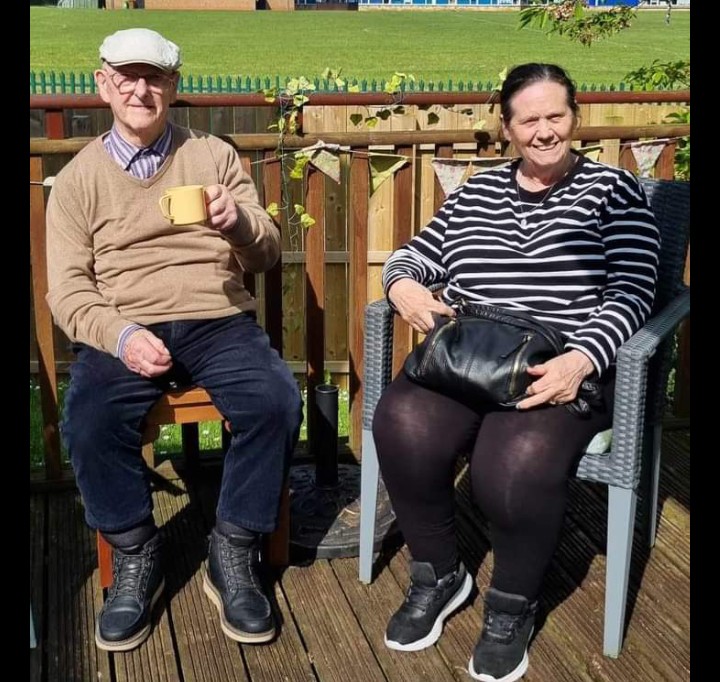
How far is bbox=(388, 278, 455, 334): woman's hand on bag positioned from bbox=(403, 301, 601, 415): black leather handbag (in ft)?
0.23

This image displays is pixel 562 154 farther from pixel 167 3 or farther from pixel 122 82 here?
pixel 167 3

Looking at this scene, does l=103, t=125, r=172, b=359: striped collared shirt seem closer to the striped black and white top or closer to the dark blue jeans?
the dark blue jeans

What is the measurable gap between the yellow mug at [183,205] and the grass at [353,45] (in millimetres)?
19220

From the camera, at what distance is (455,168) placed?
3.12 metres

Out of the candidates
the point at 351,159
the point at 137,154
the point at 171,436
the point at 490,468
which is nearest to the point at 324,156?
the point at 351,159

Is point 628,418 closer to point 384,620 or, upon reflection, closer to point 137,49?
point 384,620

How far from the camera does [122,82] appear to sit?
2.40 metres

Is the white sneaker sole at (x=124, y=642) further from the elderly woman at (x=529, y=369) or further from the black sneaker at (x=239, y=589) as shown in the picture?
the elderly woman at (x=529, y=369)

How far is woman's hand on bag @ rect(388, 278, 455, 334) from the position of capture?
94.0 inches

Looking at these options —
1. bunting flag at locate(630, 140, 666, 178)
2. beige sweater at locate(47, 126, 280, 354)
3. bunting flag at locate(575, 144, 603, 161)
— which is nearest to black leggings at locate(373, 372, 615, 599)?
beige sweater at locate(47, 126, 280, 354)

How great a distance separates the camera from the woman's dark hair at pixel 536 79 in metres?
2.37

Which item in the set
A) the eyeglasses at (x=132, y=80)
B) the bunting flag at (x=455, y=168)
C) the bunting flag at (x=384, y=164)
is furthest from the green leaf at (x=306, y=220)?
the eyeglasses at (x=132, y=80)

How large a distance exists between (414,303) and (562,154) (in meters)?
0.53
